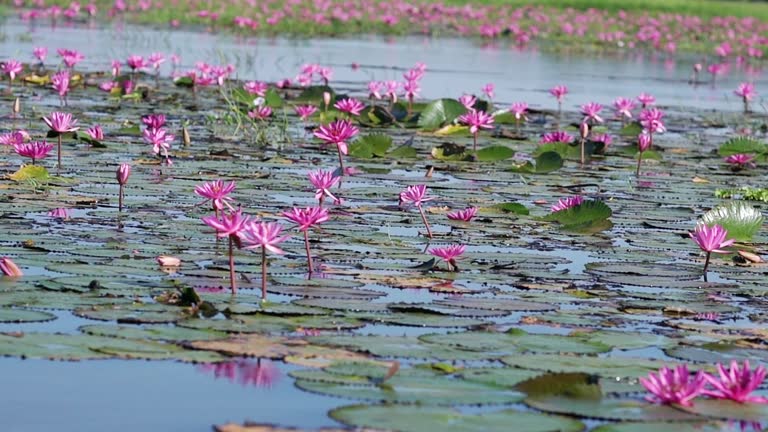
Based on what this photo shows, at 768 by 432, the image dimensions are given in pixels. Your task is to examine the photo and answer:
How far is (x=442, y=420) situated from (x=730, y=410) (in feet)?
2.19

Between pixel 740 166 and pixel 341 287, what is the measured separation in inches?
195

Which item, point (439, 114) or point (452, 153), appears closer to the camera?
point (452, 153)

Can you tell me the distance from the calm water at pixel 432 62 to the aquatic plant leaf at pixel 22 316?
904 cm

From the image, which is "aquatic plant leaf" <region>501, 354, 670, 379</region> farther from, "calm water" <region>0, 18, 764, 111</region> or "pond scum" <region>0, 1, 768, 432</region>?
"calm water" <region>0, 18, 764, 111</region>

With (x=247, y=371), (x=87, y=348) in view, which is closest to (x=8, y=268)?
(x=87, y=348)

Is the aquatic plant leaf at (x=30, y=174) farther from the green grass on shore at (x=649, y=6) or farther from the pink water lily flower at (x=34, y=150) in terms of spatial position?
the green grass on shore at (x=649, y=6)

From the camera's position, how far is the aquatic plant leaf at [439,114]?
9.79 m

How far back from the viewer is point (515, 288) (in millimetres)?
4402

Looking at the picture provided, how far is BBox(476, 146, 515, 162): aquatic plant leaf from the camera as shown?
27.0 feet

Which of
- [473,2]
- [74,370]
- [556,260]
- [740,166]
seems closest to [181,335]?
[74,370]

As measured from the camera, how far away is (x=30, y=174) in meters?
6.07

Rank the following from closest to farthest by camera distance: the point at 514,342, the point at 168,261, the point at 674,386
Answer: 1. the point at 674,386
2. the point at 514,342
3. the point at 168,261

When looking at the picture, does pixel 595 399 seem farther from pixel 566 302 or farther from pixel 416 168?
pixel 416 168

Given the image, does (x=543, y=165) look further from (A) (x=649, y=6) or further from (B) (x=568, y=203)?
(A) (x=649, y=6)
